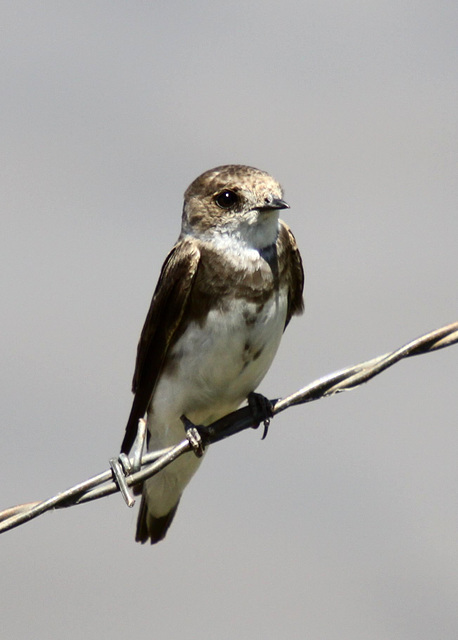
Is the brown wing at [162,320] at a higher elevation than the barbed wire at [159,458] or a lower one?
higher

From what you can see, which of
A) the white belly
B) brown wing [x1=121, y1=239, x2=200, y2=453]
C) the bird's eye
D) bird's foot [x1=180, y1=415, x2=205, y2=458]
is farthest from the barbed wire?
the bird's eye

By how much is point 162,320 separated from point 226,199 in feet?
2.13

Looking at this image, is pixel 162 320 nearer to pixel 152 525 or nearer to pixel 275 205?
pixel 275 205

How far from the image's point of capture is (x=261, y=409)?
4.42 metres

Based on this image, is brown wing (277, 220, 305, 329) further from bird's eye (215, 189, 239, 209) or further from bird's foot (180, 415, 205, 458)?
bird's foot (180, 415, 205, 458)

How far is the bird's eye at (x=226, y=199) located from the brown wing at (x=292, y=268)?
0.87 feet

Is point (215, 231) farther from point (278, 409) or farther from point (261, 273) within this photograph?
point (278, 409)

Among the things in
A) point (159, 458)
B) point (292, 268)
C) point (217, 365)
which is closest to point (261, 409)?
point (217, 365)

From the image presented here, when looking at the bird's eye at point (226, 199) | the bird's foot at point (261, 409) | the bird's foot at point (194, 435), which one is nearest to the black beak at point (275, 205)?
the bird's eye at point (226, 199)

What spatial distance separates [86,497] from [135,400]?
1.97 meters

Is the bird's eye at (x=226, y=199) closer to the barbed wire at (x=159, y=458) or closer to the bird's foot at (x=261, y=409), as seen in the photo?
the bird's foot at (x=261, y=409)

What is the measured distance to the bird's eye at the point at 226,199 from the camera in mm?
4543

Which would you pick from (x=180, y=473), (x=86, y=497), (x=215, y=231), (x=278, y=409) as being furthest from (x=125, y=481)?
(x=180, y=473)

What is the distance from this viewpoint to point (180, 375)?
14.9ft
